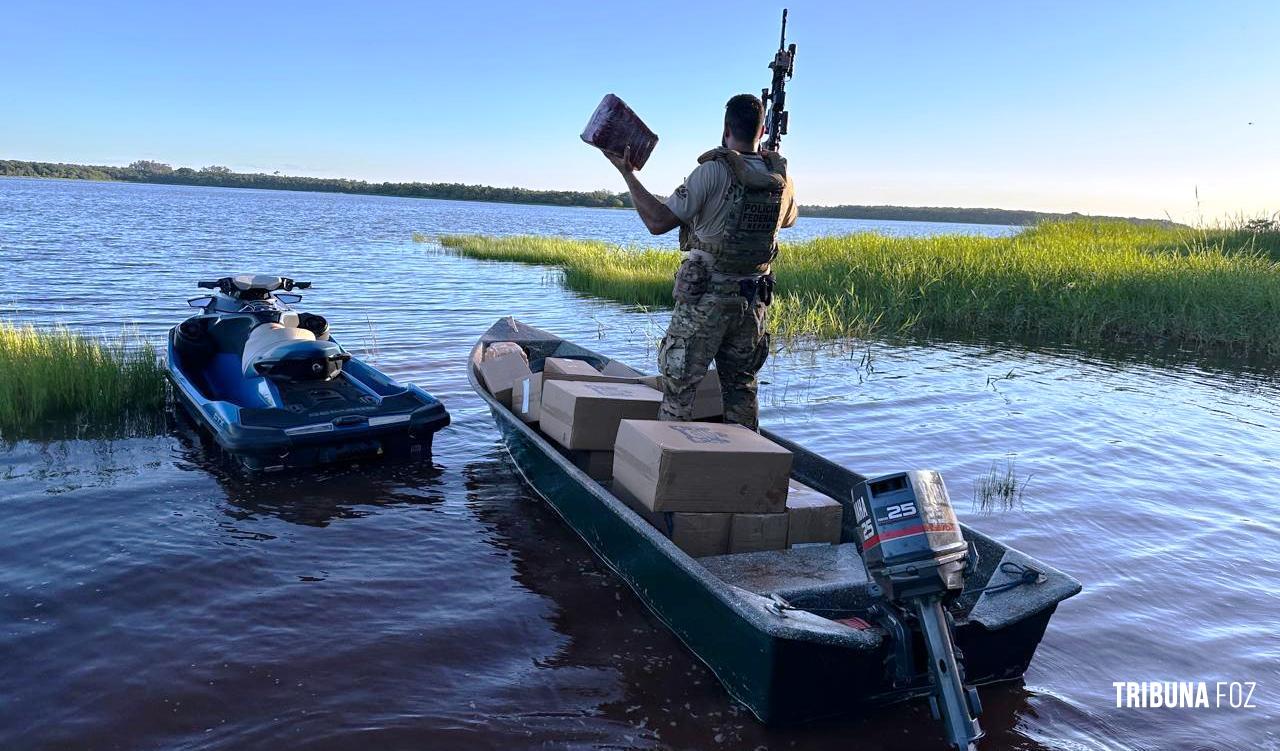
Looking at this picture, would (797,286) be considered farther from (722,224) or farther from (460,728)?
(460,728)

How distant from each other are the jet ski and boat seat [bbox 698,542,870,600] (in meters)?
3.02

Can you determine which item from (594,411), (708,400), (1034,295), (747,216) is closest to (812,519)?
(708,400)

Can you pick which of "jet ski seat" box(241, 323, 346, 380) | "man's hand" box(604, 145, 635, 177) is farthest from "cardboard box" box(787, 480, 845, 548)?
"jet ski seat" box(241, 323, 346, 380)

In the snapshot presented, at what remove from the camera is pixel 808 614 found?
11.1 feet

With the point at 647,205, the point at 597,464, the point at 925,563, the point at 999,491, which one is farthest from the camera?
the point at 999,491

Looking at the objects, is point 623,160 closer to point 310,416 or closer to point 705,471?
point 705,471

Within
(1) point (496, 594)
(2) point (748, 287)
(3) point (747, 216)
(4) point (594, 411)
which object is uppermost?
(3) point (747, 216)

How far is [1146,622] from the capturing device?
454 centimetres

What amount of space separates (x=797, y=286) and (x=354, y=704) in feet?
43.9

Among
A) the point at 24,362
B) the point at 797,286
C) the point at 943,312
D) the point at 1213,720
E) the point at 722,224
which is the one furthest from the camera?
the point at 797,286

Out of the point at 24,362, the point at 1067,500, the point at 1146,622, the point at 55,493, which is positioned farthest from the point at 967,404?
the point at 24,362

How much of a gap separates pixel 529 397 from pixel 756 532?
2.34 metres

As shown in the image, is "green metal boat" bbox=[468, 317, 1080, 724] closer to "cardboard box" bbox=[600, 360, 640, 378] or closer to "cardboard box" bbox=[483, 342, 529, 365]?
"cardboard box" bbox=[600, 360, 640, 378]

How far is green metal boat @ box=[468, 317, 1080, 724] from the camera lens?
3277 millimetres
